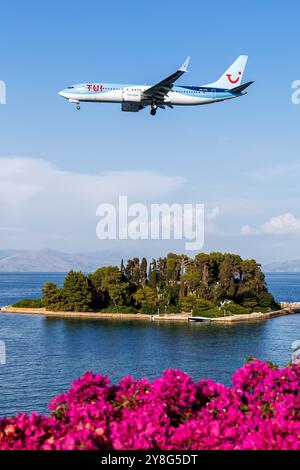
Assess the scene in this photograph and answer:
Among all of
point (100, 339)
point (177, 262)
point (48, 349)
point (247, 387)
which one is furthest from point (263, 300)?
point (247, 387)

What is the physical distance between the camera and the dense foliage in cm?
7556

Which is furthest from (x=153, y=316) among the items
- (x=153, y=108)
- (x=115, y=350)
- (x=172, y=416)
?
(x=172, y=416)

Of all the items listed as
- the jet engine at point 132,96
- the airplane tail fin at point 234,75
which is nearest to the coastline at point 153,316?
the airplane tail fin at point 234,75

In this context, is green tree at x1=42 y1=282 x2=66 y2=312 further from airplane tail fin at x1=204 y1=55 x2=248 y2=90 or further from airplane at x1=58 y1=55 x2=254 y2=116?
airplane at x1=58 y1=55 x2=254 y2=116

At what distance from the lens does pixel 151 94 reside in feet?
103

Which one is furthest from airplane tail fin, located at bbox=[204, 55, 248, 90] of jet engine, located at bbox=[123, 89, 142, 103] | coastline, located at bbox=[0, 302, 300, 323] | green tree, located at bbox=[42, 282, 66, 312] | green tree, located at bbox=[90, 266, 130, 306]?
green tree, located at bbox=[42, 282, 66, 312]

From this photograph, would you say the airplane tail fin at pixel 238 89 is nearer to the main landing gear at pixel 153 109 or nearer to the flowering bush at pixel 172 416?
the main landing gear at pixel 153 109

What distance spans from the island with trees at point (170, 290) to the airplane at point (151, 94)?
141 feet

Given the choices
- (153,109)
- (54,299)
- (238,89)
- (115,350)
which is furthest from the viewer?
(54,299)

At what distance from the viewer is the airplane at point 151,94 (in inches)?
1236

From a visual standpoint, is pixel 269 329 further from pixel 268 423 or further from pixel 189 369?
pixel 268 423

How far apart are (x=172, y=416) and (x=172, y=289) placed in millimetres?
72307

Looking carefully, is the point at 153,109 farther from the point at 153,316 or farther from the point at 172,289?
the point at 172,289

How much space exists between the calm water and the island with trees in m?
5.81
